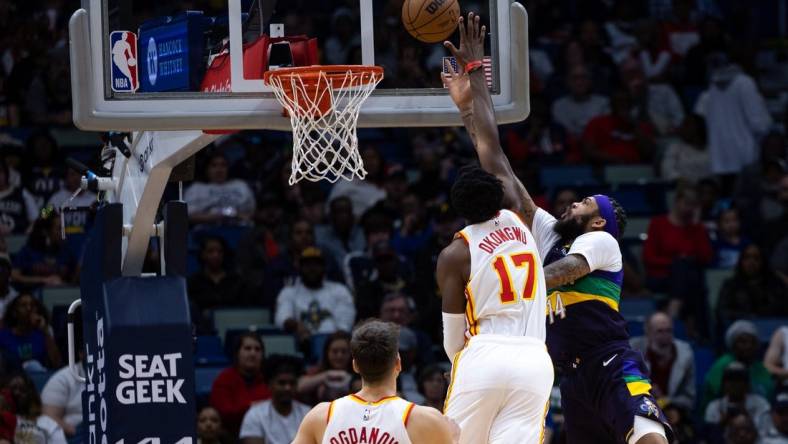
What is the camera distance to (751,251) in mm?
13930

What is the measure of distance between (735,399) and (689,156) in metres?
4.43

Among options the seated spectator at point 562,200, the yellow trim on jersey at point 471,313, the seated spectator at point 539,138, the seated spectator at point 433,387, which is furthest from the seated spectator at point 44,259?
the yellow trim on jersey at point 471,313

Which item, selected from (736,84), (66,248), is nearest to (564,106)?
(736,84)

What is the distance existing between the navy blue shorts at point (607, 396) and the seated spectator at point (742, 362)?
184 inches

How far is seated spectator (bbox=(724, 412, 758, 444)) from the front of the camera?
12211mm

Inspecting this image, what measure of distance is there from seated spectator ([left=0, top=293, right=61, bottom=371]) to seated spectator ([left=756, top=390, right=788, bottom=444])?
5691mm

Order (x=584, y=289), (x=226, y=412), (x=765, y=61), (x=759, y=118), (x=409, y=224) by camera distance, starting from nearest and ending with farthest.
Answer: (x=584, y=289) < (x=226, y=412) < (x=409, y=224) < (x=759, y=118) < (x=765, y=61)

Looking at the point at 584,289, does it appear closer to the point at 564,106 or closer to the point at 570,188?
the point at 570,188

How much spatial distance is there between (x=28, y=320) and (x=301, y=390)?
223 cm

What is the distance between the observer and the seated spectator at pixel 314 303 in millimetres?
13008

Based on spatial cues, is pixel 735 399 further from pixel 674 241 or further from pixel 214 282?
pixel 214 282

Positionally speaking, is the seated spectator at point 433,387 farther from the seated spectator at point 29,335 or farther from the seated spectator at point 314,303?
the seated spectator at point 29,335

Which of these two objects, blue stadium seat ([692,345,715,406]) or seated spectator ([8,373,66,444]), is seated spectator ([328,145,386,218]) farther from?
seated spectator ([8,373,66,444])

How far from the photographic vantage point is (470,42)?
812 cm
